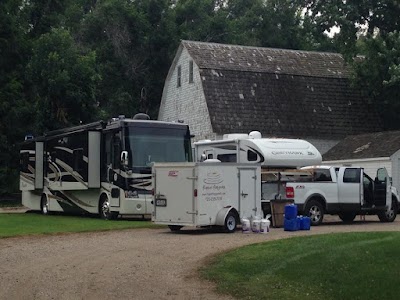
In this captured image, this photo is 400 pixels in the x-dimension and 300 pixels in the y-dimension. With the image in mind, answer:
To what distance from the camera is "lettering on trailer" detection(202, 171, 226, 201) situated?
70.5ft

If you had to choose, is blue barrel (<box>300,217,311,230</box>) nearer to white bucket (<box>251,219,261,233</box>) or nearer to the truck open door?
white bucket (<box>251,219,261,233</box>)

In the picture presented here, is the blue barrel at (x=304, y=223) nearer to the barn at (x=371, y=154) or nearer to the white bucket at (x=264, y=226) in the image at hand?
the white bucket at (x=264, y=226)

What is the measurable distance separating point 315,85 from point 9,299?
32957mm

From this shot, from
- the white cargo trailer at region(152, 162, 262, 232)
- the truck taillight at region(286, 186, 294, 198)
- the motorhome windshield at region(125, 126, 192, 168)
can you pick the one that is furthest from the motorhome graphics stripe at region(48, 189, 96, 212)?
the truck taillight at region(286, 186, 294, 198)

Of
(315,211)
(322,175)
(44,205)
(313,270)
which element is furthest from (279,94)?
(313,270)

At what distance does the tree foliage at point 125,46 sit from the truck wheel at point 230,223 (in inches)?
760

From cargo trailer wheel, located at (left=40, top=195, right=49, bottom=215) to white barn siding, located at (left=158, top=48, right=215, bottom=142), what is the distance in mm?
9232

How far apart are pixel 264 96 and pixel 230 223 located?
1986 cm

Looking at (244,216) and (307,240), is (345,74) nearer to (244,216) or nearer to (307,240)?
(244,216)

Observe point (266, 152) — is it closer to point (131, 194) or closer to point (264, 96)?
point (131, 194)

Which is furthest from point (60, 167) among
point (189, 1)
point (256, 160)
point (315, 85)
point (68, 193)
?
point (189, 1)

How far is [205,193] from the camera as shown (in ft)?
70.7

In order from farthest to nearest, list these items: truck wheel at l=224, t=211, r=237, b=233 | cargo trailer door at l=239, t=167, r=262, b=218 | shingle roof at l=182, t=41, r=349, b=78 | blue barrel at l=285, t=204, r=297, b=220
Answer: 1. shingle roof at l=182, t=41, r=349, b=78
2. blue barrel at l=285, t=204, r=297, b=220
3. cargo trailer door at l=239, t=167, r=262, b=218
4. truck wheel at l=224, t=211, r=237, b=233

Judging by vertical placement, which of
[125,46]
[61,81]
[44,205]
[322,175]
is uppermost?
[125,46]
